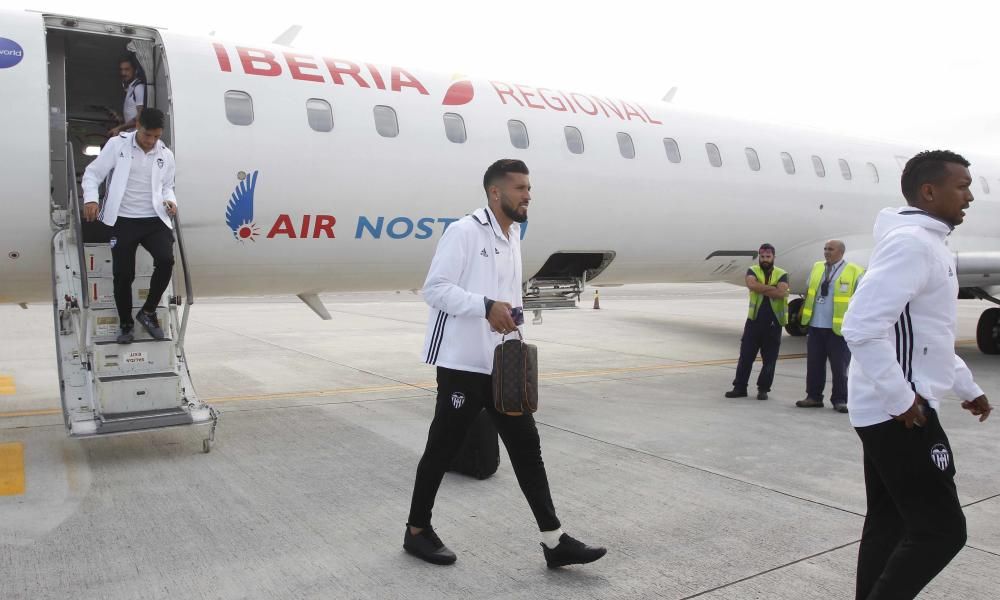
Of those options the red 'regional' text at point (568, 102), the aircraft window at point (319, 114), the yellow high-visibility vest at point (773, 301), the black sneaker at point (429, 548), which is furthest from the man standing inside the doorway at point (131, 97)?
the yellow high-visibility vest at point (773, 301)

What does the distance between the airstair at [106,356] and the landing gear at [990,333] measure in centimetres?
1197

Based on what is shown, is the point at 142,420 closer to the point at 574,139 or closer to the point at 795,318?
the point at 574,139

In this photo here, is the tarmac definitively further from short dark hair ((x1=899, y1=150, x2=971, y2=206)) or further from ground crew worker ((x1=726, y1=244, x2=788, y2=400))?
short dark hair ((x1=899, y1=150, x2=971, y2=206))

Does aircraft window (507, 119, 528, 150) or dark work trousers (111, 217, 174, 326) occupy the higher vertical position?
aircraft window (507, 119, 528, 150)

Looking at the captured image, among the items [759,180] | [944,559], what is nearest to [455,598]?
[944,559]

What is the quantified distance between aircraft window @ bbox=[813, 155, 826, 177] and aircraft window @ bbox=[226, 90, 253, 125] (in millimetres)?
7833

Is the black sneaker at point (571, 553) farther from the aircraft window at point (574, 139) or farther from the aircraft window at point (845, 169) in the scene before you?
the aircraft window at point (845, 169)

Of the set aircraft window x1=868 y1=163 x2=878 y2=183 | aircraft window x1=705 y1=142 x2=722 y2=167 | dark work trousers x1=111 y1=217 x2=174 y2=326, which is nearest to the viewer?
dark work trousers x1=111 y1=217 x2=174 y2=326

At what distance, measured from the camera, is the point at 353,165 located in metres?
7.30

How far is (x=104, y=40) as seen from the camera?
7.29 m

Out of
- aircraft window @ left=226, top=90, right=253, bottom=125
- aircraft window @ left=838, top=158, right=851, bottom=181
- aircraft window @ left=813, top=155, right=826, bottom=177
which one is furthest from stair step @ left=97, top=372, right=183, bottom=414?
aircraft window @ left=838, top=158, right=851, bottom=181

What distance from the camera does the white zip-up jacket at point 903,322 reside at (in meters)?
2.62

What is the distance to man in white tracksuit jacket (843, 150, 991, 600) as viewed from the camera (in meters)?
2.63

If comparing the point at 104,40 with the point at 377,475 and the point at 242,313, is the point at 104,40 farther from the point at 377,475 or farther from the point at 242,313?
the point at 242,313
